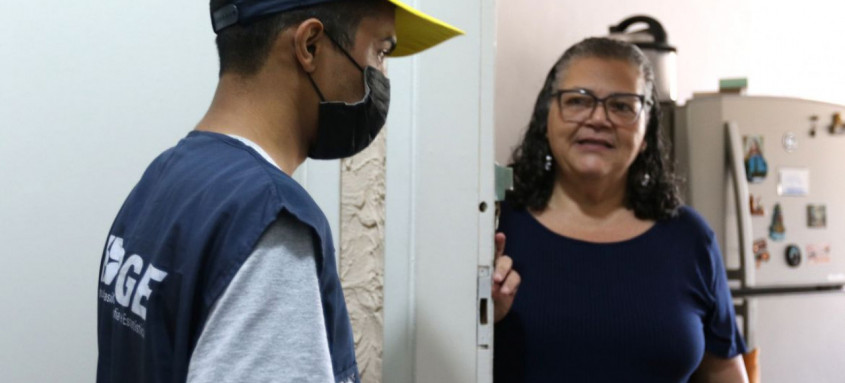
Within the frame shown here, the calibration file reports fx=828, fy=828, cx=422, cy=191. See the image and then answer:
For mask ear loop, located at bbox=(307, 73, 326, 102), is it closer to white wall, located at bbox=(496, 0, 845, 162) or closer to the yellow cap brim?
the yellow cap brim

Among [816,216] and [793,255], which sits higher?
[816,216]

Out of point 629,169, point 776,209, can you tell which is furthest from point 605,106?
point 776,209

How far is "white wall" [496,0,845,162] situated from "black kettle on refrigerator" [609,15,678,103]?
0.71ft

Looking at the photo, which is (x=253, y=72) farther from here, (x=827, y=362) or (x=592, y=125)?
(x=827, y=362)

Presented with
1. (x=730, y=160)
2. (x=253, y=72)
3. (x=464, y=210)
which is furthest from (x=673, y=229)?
(x=253, y=72)

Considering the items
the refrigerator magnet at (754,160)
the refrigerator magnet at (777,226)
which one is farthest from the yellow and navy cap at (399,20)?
the refrigerator magnet at (777,226)

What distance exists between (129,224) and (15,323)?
442 mm

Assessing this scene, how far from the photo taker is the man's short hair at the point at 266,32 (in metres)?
0.79

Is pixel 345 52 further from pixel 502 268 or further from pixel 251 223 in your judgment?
pixel 502 268

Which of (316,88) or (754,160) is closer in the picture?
(316,88)

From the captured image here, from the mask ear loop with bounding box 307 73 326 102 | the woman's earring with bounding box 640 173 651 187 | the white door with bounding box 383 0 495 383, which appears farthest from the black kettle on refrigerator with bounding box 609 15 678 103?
the mask ear loop with bounding box 307 73 326 102

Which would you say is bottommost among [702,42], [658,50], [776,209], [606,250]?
[606,250]

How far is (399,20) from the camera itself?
0.95 m

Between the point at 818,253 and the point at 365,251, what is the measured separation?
1.89m
